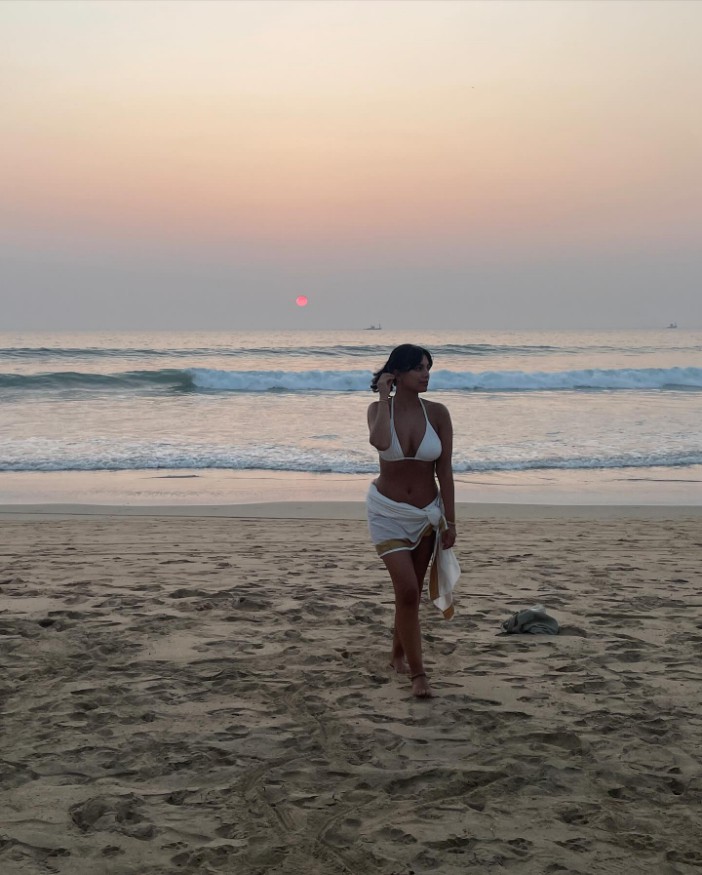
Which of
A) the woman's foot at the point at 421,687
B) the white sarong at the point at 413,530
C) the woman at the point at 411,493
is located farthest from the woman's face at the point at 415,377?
the woman's foot at the point at 421,687

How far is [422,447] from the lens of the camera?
13.8 ft

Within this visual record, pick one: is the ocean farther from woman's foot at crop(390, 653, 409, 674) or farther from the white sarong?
the white sarong

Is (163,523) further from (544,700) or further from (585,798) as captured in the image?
(585,798)

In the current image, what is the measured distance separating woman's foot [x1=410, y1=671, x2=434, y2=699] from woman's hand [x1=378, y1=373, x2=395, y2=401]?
138 cm

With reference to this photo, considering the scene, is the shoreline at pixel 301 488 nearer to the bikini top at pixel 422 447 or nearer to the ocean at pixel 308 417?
the ocean at pixel 308 417

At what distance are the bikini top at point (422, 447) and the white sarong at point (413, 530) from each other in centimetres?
22

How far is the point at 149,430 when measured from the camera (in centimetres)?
1756

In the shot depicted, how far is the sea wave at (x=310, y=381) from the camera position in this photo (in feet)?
98.0

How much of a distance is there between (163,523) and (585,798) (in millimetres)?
6383

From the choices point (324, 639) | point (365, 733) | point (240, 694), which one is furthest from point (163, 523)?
point (365, 733)

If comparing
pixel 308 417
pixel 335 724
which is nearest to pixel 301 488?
pixel 335 724

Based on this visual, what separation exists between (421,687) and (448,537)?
74 centimetres

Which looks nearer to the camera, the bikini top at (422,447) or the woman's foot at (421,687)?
the woman's foot at (421,687)

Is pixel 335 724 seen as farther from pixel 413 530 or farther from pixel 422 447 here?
pixel 422 447
